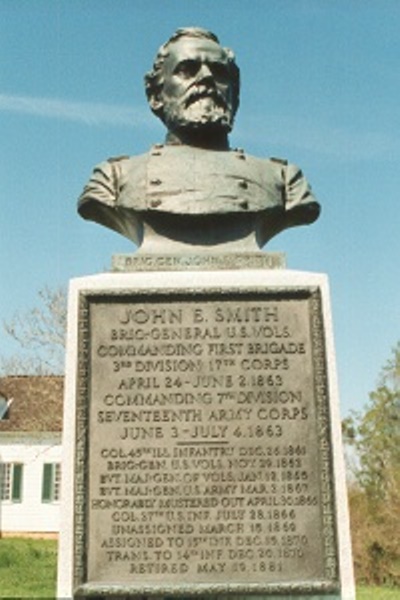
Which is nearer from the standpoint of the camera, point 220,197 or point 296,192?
point 220,197

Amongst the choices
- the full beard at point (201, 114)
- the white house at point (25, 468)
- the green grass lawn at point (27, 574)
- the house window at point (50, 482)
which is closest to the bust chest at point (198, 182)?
the full beard at point (201, 114)

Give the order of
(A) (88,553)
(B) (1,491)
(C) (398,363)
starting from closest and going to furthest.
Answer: (A) (88,553) < (C) (398,363) < (B) (1,491)

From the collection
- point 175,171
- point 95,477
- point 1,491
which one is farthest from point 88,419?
point 1,491

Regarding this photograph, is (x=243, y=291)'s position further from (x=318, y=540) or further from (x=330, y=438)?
(x=318, y=540)

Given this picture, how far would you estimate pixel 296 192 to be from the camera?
19.1 ft

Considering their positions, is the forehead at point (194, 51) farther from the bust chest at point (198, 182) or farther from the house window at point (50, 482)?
the house window at point (50, 482)

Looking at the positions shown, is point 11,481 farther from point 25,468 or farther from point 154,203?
point 154,203

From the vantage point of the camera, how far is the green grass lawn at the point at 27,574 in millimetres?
13173

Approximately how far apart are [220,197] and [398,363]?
2536 centimetres

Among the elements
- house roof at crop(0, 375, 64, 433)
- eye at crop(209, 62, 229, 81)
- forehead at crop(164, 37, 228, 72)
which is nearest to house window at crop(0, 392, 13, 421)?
house roof at crop(0, 375, 64, 433)

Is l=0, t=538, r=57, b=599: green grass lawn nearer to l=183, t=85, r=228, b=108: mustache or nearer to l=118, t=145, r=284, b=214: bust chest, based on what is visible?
l=118, t=145, r=284, b=214: bust chest

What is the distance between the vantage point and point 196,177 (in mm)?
5590

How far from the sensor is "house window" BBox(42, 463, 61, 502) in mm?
34312

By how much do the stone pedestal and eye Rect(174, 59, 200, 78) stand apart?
1.69 metres
